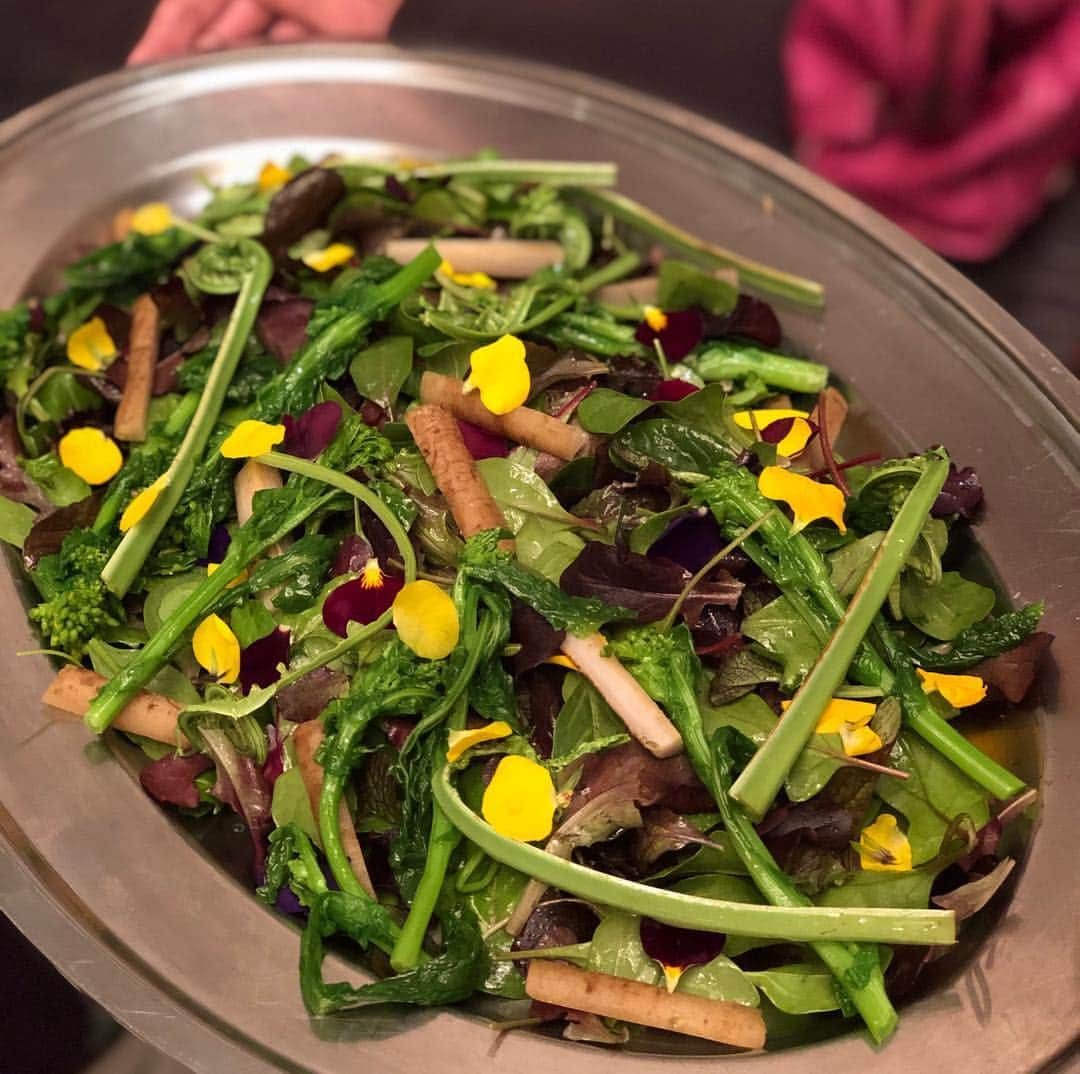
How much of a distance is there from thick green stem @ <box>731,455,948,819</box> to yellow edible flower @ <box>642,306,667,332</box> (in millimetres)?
582

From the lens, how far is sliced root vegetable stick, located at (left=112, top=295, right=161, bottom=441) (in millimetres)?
1702

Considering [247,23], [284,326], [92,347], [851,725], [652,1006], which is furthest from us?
[247,23]

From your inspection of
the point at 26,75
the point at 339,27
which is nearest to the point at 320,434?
the point at 339,27

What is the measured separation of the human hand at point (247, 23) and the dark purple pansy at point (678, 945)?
2199 millimetres

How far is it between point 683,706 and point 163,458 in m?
0.94

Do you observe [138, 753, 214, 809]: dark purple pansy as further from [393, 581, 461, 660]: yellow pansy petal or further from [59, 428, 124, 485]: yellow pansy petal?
[59, 428, 124, 485]: yellow pansy petal

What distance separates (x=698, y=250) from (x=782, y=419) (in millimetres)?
580

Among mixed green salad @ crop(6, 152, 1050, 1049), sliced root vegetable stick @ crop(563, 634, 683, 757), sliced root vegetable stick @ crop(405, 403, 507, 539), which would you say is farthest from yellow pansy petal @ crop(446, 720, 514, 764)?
sliced root vegetable stick @ crop(405, 403, 507, 539)

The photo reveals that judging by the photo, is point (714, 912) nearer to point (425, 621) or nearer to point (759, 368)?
point (425, 621)

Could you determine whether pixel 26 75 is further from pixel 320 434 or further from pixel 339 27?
pixel 320 434

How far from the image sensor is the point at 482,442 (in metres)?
1.57

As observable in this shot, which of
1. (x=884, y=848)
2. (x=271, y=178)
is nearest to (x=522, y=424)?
(x=884, y=848)

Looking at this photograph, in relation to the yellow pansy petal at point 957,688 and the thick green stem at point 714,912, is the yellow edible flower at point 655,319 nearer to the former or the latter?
the yellow pansy petal at point 957,688

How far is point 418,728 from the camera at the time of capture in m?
1.27
